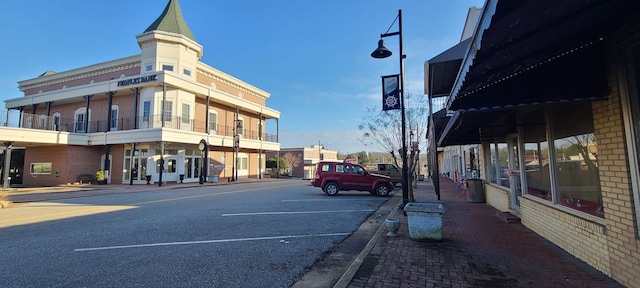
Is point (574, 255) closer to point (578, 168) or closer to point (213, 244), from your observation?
point (578, 168)

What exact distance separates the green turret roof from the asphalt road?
2481 centimetres

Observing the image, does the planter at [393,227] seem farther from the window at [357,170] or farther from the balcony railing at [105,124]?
the balcony railing at [105,124]

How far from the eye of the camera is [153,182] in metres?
26.9

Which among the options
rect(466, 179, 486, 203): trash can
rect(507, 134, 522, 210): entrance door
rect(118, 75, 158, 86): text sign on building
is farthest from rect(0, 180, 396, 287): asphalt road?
rect(118, 75, 158, 86): text sign on building

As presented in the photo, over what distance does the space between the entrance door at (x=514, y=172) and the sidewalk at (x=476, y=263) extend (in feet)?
6.31

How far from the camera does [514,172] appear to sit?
8.59m

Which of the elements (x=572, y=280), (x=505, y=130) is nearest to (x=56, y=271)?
(x=572, y=280)

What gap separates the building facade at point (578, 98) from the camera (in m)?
3.11

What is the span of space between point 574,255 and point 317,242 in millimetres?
4361

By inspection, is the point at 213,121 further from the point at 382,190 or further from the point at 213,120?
the point at 382,190

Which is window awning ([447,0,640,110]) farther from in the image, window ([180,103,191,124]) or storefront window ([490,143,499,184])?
window ([180,103,191,124])

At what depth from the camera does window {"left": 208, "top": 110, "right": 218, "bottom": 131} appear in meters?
32.5

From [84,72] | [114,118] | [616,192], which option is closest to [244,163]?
[114,118]

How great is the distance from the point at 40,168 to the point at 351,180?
29.8 meters
